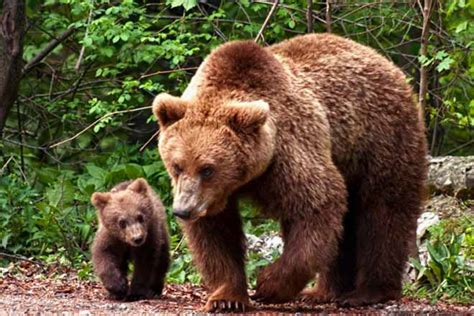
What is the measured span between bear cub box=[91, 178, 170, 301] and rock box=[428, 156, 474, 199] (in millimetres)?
3539

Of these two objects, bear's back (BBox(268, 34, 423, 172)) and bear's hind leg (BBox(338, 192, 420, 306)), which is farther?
bear's hind leg (BBox(338, 192, 420, 306))

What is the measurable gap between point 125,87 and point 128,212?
348cm

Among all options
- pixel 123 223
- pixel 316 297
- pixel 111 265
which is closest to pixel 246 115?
pixel 123 223

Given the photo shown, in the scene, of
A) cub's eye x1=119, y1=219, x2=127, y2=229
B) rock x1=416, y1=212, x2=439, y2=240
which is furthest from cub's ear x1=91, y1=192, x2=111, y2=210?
rock x1=416, y1=212, x2=439, y2=240

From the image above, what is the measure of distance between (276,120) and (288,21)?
4683 mm

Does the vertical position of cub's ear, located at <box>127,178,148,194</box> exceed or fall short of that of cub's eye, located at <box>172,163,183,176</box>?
it falls short

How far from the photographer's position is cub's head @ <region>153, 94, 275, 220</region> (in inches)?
268

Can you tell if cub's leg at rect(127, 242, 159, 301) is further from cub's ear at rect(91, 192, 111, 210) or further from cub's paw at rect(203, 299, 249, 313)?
cub's paw at rect(203, 299, 249, 313)

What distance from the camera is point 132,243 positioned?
8172 millimetres

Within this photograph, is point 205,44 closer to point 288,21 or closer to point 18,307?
point 288,21

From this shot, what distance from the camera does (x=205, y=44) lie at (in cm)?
1240

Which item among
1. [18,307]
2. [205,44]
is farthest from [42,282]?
[205,44]

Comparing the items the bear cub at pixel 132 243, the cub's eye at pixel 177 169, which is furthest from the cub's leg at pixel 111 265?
the cub's eye at pixel 177 169

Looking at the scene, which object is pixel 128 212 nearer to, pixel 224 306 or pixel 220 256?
pixel 220 256
